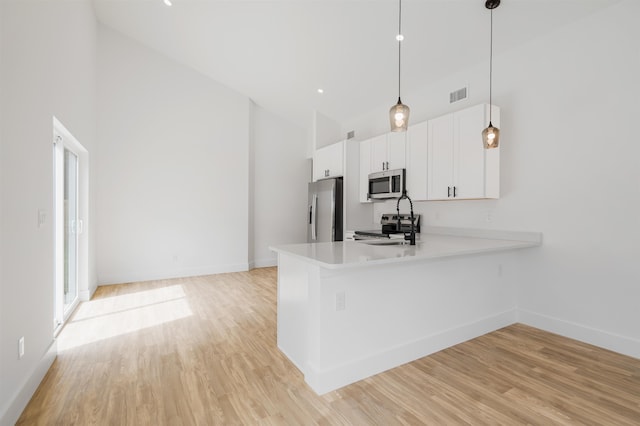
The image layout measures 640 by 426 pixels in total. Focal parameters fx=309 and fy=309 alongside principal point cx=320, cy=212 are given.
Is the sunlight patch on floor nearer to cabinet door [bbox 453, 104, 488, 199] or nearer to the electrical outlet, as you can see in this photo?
the electrical outlet

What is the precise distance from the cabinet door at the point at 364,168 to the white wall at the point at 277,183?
2.09m

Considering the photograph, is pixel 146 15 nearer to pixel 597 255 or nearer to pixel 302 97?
pixel 302 97

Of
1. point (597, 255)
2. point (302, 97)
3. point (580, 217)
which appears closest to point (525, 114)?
point (580, 217)

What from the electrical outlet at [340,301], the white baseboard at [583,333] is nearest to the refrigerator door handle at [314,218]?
the white baseboard at [583,333]

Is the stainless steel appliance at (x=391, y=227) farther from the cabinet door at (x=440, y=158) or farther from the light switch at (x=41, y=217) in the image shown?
the light switch at (x=41, y=217)

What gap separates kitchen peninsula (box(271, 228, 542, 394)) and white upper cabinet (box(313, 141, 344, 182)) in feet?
7.72

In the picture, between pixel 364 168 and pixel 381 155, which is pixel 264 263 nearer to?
pixel 364 168

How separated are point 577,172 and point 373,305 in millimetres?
2228

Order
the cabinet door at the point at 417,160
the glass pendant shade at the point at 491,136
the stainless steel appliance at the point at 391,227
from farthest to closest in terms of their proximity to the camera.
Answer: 1. the stainless steel appliance at the point at 391,227
2. the cabinet door at the point at 417,160
3. the glass pendant shade at the point at 491,136

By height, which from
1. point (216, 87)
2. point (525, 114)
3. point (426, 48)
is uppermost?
point (216, 87)

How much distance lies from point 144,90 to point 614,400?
20.9ft

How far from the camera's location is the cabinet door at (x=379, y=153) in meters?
4.22

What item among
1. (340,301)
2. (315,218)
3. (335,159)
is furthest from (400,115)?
(315,218)

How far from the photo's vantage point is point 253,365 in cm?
230
